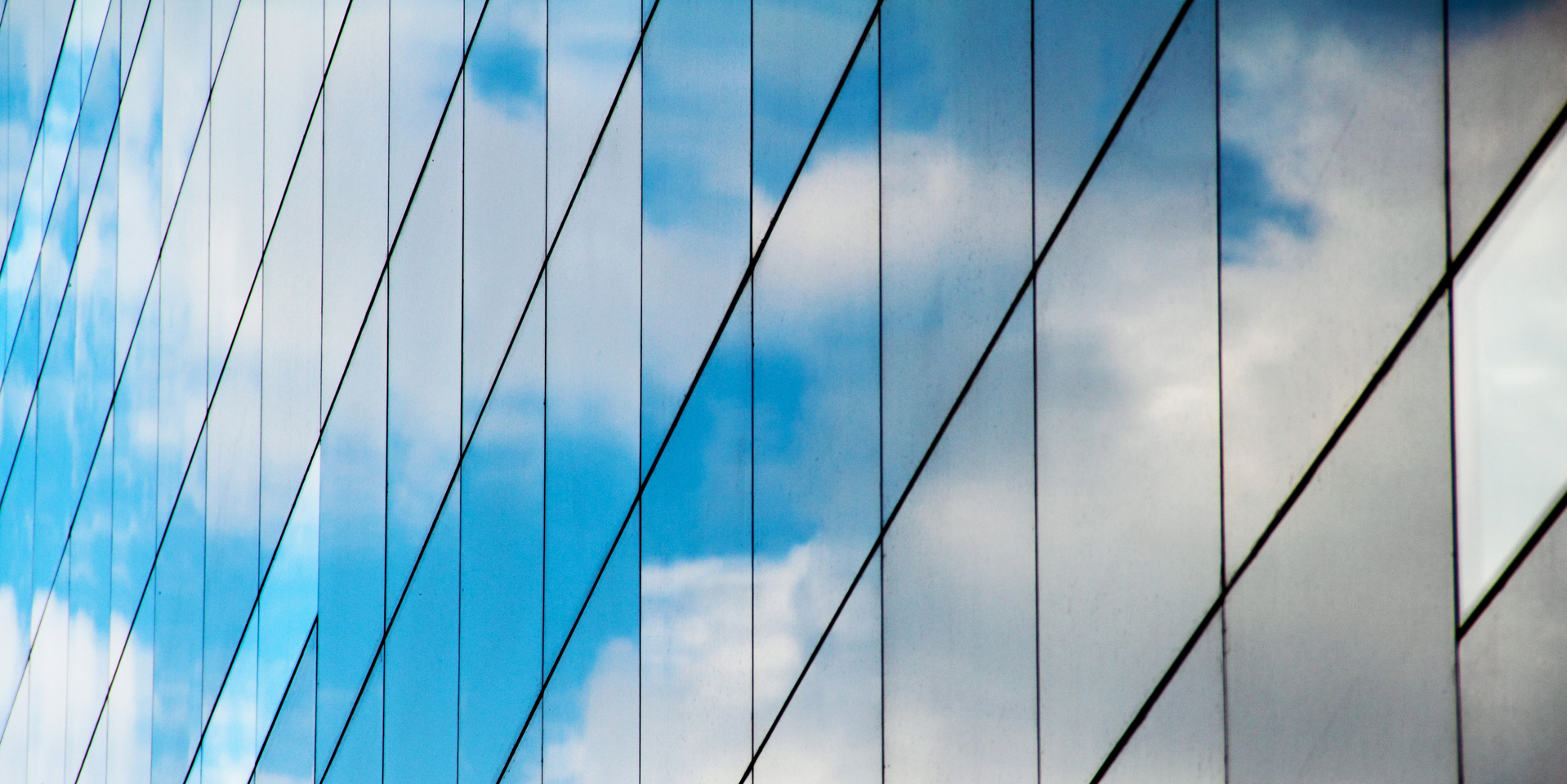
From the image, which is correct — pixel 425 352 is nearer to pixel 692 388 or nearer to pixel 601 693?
pixel 692 388

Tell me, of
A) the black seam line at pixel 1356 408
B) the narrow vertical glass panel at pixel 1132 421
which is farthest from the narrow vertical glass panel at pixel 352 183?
the black seam line at pixel 1356 408

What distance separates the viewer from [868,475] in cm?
995

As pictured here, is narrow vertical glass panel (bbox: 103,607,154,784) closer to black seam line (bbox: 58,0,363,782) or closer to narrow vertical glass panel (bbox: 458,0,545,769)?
black seam line (bbox: 58,0,363,782)

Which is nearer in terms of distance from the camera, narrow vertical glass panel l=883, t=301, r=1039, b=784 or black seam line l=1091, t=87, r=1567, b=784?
black seam line l=1091, t=87, r=1567, b=784

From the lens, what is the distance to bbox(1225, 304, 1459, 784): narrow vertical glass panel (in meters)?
7.51

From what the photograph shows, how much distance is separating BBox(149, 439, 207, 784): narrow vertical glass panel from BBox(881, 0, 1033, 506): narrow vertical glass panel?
39.7 ft

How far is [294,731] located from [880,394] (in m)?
9.97

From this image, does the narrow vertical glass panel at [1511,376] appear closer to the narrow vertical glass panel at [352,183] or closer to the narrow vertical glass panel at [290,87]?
the narrow vertical glass panel at [352,183]

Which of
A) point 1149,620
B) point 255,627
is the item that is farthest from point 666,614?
point 255,627

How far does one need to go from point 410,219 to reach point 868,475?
7.12 meters

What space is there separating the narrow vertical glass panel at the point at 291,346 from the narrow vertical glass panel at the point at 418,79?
5.76 feet

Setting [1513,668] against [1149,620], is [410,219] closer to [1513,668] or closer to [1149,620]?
[1149,620]

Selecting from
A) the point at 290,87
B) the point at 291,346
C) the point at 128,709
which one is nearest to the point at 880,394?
the point at 291,346

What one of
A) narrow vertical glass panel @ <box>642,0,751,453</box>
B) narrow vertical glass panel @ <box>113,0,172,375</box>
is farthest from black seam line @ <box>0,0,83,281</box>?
narrow vertical glass panel @ <box>642,0,751,453</box>
